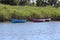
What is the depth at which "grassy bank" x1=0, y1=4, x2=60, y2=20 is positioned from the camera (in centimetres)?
6126

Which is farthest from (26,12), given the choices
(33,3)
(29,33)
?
(29,33)

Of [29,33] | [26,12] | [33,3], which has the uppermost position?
[29,33]

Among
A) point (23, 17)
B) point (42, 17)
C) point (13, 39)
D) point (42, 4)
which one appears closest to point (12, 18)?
point (23, 17)

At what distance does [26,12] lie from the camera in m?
64.8

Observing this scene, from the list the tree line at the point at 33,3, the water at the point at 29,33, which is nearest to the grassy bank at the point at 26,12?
the tree line at the point at 33,3

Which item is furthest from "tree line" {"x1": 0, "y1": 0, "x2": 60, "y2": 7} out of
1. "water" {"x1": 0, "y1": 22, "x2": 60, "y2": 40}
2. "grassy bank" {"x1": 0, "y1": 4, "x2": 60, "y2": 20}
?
"water" {"x1": 0, "y1": 22, "x2": 60, "y2": 40}

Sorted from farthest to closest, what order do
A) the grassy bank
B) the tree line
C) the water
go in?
the tree line
the grassy bank
the water

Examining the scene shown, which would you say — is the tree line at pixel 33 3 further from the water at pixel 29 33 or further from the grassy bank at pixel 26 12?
the water at pixel 29 33

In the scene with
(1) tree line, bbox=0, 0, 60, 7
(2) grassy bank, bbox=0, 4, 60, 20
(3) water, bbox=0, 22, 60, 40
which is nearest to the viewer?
(3) water, bbox=0, 22, 60, 40

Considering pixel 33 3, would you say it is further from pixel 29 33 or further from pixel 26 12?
pixel 29 33

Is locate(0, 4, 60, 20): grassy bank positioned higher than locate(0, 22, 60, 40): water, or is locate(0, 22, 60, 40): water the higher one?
locate(0, 22, 60, 40): water

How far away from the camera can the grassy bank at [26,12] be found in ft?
201

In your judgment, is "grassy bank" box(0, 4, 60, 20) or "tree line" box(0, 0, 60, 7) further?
"tree line" box(0, 0, 60, 7)

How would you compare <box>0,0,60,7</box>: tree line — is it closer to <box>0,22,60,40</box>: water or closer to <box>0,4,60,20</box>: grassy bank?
<box>0,4,60,20</box>: grassy bank
